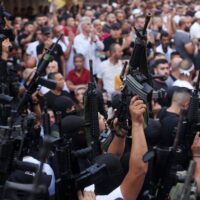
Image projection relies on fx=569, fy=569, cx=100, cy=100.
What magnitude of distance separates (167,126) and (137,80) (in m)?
1.56

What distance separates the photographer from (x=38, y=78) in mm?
4465

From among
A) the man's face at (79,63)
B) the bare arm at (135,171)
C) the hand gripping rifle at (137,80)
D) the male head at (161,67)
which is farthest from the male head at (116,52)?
the bare arm at (135,171)

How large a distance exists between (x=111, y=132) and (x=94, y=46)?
18.0ft

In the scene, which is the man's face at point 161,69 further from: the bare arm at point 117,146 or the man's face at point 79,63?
the bare arm at point 117,146

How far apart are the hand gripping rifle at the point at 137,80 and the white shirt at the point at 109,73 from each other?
13.7 ft

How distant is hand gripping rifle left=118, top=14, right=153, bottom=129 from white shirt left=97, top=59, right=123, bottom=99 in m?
4.19

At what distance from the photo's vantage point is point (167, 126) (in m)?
5.26

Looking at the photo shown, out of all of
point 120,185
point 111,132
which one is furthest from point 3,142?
point 111,132

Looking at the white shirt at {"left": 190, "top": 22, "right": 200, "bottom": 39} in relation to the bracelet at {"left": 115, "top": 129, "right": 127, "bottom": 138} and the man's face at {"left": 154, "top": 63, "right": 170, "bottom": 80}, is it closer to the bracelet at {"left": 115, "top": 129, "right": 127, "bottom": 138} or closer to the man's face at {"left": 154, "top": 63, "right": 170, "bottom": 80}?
the man's face at {"left": 154, "top": 63, "right": 170, "bottom": 80}

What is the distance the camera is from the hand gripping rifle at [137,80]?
3691mm

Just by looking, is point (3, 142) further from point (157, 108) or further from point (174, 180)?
point (157, 108)

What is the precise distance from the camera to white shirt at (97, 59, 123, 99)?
27.3 ft

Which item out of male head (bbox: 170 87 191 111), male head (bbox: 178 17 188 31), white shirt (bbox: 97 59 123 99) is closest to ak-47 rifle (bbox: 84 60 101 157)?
male head (bbox: 170 87 191 111)

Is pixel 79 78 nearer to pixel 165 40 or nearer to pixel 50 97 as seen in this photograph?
pixel 50 97
